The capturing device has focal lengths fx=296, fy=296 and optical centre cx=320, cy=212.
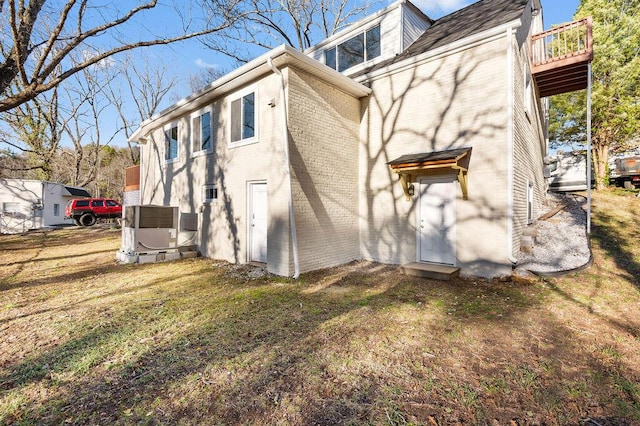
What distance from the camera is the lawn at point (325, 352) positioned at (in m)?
2.33

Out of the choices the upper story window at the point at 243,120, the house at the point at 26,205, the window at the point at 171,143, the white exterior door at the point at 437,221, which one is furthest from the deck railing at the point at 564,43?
the house at the point at 26,205

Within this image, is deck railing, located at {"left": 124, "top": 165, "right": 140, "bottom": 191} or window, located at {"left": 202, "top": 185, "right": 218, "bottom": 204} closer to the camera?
window, located at {"left": 202, "top": 185, "right": 218, "bottom": 204}

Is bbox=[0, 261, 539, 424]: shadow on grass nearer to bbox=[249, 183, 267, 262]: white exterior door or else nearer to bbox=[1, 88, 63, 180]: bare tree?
bbox=[249, 183, 267, 262]: white exterior door

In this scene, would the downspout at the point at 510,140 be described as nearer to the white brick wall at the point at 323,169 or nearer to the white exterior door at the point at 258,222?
the white brick wall at the point at 323,169

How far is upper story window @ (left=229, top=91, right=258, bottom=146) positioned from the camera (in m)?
7.53

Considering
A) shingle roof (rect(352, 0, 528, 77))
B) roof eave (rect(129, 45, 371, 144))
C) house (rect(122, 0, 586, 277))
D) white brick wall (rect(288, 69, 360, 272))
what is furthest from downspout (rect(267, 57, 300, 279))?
shingle roof (rect(352, 0, 528, 77))

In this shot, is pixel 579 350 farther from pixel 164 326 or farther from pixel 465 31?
pixel 465 31

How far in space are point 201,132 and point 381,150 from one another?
566 centimetres

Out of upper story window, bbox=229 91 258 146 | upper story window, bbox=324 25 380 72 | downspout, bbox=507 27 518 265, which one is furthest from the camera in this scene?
upper story window, bbox=324 25 380 72

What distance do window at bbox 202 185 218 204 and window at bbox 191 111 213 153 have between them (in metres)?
1.17

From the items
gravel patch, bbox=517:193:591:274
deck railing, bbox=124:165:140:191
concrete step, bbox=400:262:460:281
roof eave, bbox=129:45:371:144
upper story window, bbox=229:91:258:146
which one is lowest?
concrete step, bbox=400:262:460:281

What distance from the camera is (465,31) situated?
23.4 feet

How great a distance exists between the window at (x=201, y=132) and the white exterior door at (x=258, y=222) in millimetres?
2472

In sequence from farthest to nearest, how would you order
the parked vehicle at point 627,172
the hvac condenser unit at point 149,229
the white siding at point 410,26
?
1. the parked vehicle at point 627,172
2. the white siding at point 410,26
3. the hvac condenser unit at point 149,229
